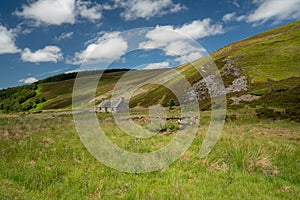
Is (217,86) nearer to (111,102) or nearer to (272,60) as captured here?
(272,60)

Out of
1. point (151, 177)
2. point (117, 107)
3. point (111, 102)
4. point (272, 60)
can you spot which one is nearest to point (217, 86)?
point (272, 60)

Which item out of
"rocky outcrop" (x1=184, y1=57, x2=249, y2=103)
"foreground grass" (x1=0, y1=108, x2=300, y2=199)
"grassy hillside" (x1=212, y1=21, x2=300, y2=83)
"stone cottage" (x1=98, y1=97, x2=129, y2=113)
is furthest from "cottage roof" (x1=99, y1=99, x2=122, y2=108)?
"foreground grass" (x1=0, y1=108, x2=300, y2=199)

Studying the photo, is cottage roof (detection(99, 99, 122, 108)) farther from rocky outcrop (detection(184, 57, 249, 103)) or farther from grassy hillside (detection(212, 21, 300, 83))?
grassy hillside (detection(212, 21, 300, 83))

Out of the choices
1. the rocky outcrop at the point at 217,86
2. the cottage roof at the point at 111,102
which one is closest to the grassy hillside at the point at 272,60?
the rocky outcrop at the point at 217,86

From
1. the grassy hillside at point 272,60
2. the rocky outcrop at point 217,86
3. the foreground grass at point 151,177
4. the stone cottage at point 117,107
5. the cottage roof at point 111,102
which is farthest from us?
the stone cottage at point 117,107

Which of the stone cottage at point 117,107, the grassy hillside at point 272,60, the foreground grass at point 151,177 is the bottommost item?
the foreground grass at point 151,177

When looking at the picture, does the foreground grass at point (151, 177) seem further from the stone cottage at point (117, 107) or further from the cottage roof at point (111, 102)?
the stone cottage at point (117, 107)

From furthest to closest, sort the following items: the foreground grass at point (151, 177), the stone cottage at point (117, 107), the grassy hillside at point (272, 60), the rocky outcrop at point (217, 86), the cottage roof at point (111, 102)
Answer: the stone cottage at point (117, 107) → the cottage roof at point (111, 102) → the grassy hillside at point (272, 60) → the rocky outcrop at point (217, 86) → the foreground grass at point (151, 177)

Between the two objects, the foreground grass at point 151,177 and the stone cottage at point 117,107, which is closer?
the foreground grass at point 151,177

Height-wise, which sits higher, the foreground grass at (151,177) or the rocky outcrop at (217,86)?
the rocky outcrop at (217,86)

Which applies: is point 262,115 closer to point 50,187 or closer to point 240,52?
point 50,187

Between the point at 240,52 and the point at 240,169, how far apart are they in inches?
4209

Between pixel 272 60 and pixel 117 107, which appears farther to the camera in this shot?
pixel 272 60

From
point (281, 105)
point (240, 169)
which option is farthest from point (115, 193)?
point (281, 105)
